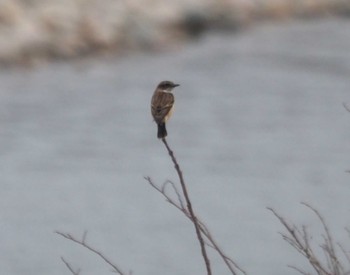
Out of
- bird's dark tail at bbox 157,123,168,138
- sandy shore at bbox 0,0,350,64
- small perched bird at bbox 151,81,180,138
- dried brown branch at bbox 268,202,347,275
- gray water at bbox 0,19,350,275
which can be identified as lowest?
dried brown branch at bbox 268,202,347,275

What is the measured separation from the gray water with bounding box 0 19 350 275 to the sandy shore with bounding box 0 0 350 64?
31cm

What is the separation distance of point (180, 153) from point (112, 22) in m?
7.49

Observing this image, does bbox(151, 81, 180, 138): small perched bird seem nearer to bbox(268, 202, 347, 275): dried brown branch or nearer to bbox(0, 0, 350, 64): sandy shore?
bbox(268, 202, 347, 275): dried brown branch

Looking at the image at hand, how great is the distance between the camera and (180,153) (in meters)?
17.0

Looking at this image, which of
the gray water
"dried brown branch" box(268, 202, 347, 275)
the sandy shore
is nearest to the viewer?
"dried brown branch" box(268, 202, 347, 275)

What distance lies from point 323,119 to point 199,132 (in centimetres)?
167

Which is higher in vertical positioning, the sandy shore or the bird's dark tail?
the sandy shore

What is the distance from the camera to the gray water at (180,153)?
13180 mm

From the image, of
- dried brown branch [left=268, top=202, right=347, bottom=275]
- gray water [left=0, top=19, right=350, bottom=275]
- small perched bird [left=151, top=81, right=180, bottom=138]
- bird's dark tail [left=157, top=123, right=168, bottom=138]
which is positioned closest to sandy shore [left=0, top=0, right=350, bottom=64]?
gray water [left=0, top=19, right=350, bottom=275]

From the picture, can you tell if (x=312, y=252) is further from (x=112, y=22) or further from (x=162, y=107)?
(x=112, y=22)

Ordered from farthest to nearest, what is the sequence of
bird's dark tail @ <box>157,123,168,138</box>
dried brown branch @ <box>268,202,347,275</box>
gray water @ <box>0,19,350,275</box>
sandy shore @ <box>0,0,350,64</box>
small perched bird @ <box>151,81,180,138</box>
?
sandy shore @ <box>0,0,350,64</box> < gray water @ <box>0,19,350,275</box> < small perched bird @ <box>151,81,180,138</box> < bird's dark tail @ <box>157,123,168,138</box> < dried brown branch @ <box>268,202,347,275</box>

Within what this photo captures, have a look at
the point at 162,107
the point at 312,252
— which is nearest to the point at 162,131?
the point at 162,107

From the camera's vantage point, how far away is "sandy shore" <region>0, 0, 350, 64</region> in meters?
22.4

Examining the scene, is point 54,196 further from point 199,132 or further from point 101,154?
point 199,132
